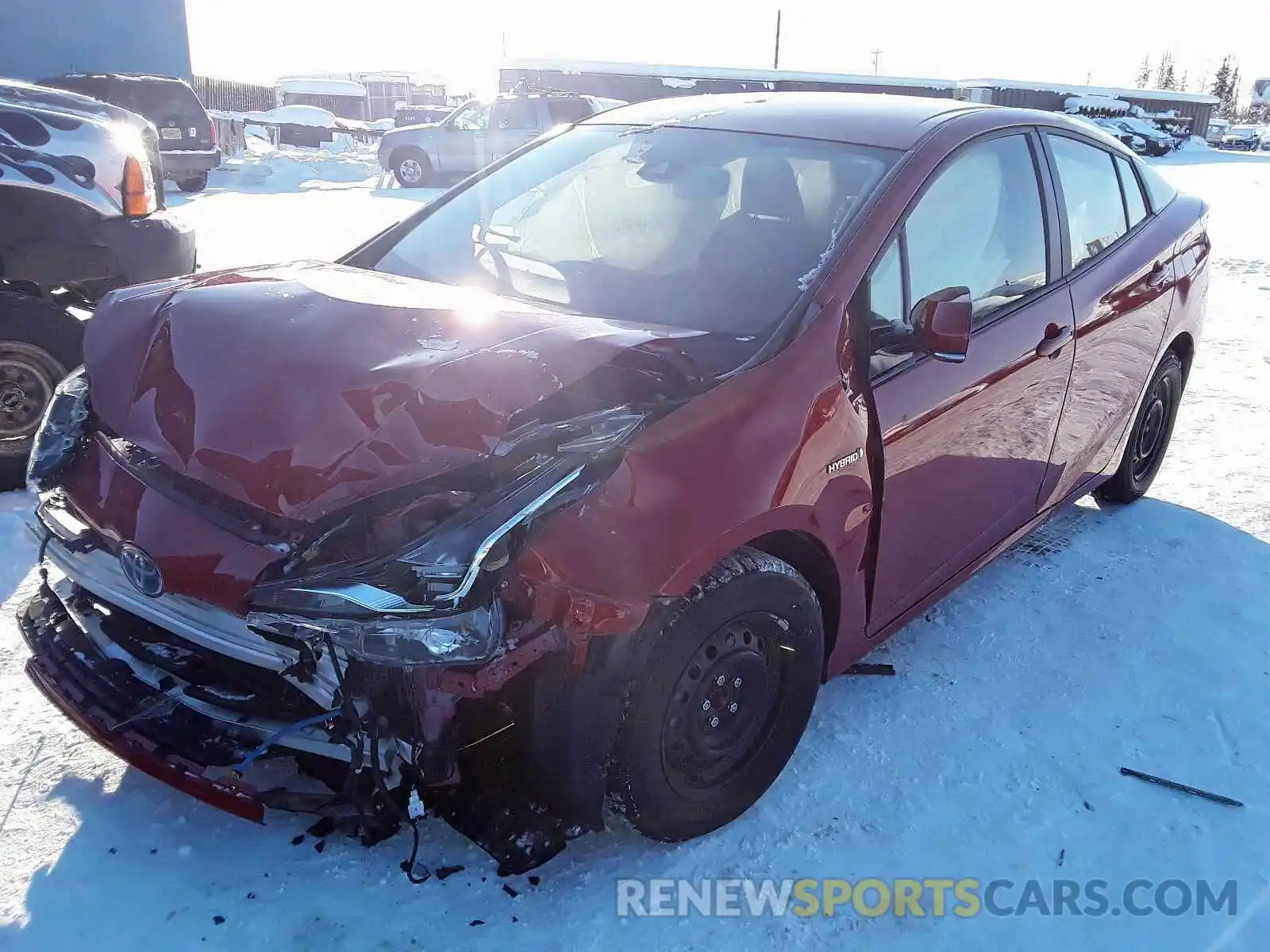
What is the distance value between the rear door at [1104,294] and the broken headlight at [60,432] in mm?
3156

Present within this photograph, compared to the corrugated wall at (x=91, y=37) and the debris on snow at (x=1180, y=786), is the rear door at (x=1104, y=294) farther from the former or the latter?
the corrugated wall at (x=91, y=37)

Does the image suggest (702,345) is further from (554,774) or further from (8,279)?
(8,279)

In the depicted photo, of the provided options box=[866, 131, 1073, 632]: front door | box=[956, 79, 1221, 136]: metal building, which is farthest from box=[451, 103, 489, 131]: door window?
box=[956, 79, 1221, 136]: metal building

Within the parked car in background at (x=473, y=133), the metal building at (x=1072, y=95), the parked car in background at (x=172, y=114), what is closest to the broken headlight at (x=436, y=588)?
the parked car in background at (x=172, y=114)

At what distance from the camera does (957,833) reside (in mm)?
2566

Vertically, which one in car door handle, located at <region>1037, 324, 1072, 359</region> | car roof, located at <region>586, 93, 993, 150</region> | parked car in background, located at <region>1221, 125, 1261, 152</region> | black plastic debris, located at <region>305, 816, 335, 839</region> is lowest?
parked car in background, located at <region>1221, 125, 1261, 152</region>

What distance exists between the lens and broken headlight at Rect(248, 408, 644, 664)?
6.11 ft

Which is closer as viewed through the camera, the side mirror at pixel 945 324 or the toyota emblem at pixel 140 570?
the toyota emblem at pixel 140 570

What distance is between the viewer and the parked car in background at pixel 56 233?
4.24 metres

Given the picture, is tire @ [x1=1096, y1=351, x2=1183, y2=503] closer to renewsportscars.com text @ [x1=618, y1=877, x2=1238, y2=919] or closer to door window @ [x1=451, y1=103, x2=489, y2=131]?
renewsportscars.com text @ [x1=618, y1=877, x2=1238, y2=919]

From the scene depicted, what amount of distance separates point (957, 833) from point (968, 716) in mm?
553

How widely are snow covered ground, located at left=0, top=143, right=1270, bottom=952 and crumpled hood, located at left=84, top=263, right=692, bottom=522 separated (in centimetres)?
95

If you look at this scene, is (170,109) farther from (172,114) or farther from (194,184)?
(194,184)

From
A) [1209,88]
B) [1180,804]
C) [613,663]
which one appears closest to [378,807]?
[613,663]
